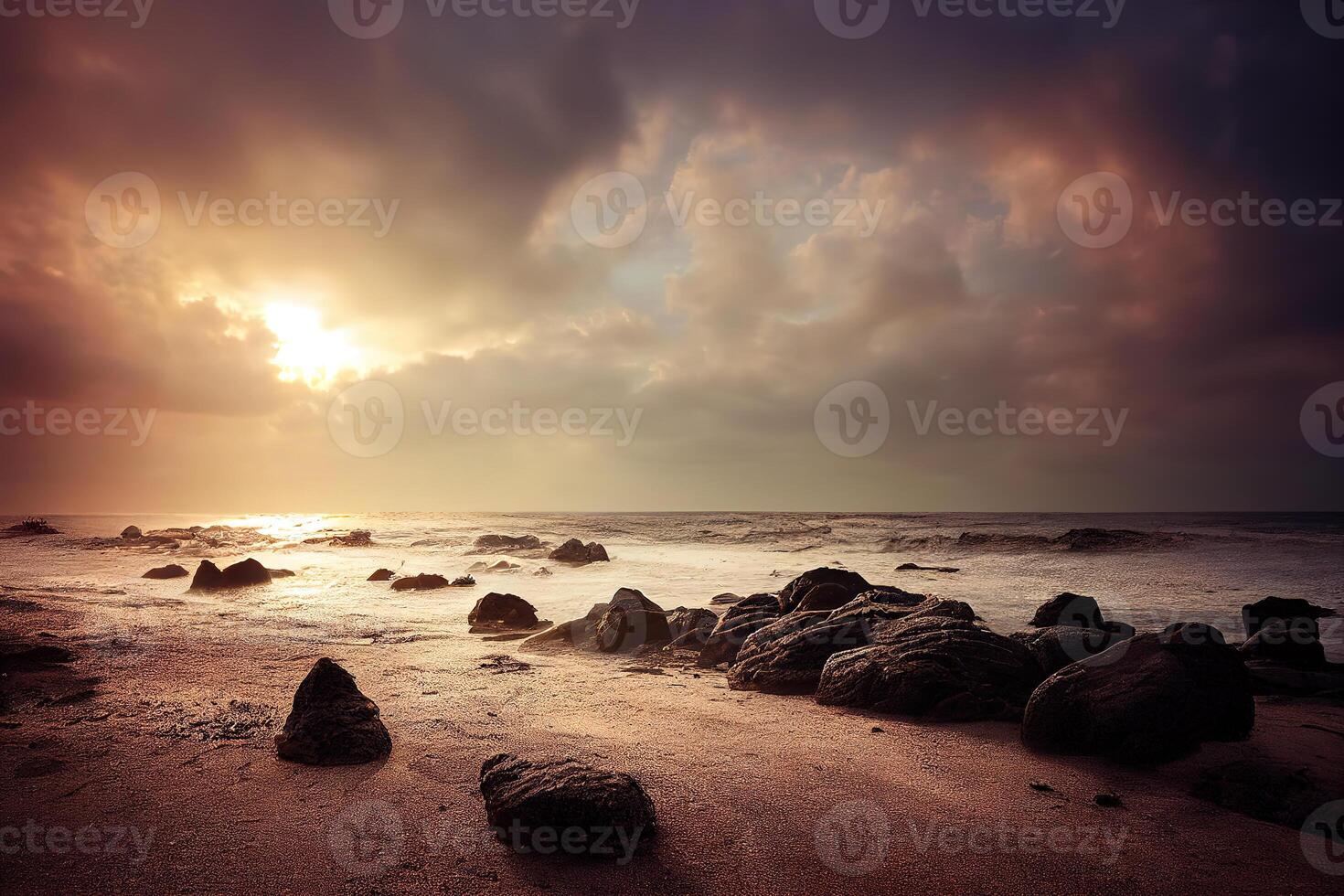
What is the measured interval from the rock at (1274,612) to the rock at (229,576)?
2036 cm

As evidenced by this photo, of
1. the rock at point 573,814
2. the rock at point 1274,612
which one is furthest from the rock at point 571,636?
the rock at point 1274,612

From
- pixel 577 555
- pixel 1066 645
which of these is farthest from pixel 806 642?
pixel 577 555

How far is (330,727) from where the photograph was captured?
14.3ft

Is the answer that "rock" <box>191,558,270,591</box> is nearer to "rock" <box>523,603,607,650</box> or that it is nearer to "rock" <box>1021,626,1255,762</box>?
"rock" <box>523,603,607,650</box>

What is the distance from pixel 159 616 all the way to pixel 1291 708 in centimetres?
1557

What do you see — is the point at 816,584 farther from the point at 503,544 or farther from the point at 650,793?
the point at 503,544

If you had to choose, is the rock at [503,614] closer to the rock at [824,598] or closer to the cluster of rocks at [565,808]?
the rock at [824,598]

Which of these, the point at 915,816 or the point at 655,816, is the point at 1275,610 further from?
the point at 655,816

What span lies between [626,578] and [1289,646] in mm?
15300

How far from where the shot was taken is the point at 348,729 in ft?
14.4

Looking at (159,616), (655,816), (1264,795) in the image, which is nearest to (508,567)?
(159,616)

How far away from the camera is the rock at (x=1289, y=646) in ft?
23.7

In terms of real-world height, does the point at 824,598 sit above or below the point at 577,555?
above

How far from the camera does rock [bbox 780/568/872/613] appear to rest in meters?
10.1
